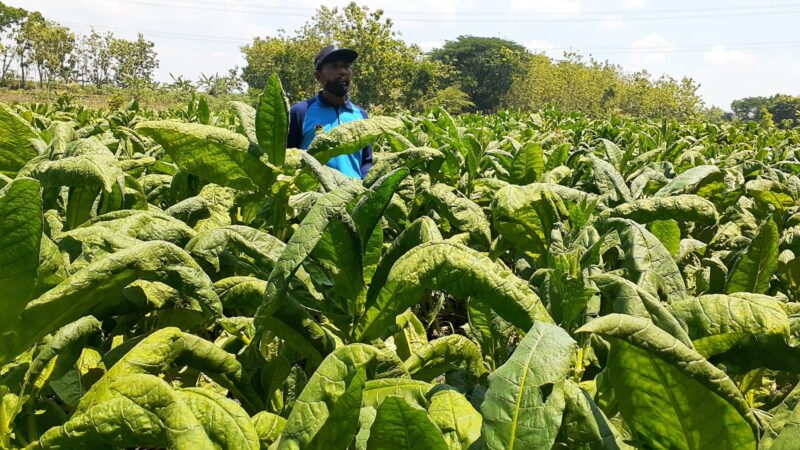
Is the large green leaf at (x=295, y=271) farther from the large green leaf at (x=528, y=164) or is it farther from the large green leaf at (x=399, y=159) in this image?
the large green leaf at (x=528, y=164)

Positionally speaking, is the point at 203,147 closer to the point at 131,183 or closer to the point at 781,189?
the point at 131,183

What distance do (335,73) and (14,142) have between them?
12.0 feet

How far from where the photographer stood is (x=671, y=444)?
89 centimetres

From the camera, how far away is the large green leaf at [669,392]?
0.77 metres

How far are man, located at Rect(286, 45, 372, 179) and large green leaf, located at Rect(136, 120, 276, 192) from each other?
3.01 metres

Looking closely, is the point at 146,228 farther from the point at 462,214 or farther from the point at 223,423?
the point at 462,214

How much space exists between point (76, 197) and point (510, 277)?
4.04ft

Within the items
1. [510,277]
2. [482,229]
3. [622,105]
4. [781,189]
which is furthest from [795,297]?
[622,105]

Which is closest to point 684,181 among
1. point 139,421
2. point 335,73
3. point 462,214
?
point 462,214

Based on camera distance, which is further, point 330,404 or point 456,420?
point 456,420

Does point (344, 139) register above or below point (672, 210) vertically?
above

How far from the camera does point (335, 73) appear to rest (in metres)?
5.38

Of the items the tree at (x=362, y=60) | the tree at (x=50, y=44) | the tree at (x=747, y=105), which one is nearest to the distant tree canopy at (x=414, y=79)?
the tree at (x=362, y=60)

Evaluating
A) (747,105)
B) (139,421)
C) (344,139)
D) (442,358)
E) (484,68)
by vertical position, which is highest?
(484,68)
